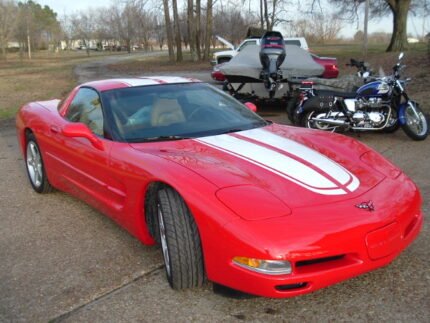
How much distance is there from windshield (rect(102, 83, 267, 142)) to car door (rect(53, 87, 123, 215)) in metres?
0.16

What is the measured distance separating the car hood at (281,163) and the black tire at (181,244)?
25 cm

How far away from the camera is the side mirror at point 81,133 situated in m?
3.74

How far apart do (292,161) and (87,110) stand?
2061 millimetres

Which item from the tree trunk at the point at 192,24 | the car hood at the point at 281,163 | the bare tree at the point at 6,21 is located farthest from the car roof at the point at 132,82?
the bare tree at the point at 6,21

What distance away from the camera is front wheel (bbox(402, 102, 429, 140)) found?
24.0 ft

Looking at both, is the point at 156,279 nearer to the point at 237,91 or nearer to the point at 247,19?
the point at 237,91

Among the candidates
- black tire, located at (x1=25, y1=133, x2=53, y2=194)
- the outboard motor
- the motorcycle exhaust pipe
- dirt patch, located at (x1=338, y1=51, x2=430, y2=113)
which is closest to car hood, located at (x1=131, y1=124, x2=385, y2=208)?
black tire, located at (x1=25, y1=133, x2=53, y2=194)

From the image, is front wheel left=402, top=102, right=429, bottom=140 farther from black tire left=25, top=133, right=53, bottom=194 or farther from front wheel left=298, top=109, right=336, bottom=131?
black tire left=25, top=133, right=53, bottom=194

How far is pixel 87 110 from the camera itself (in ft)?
14.4

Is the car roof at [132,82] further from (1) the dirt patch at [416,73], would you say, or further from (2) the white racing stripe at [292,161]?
(1) the dirt patch at [416,73]

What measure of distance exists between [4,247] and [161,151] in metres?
1.57

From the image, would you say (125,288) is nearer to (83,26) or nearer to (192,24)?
(192,24)

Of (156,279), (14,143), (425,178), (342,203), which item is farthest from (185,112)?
(14,143)

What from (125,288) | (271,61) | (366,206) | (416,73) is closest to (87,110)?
(125,288)
